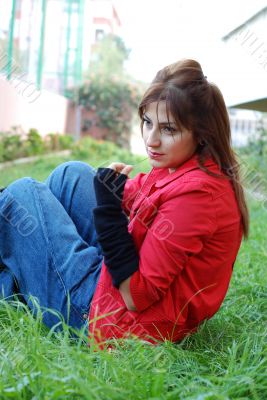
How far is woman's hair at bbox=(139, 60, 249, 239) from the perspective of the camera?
5.08 ft

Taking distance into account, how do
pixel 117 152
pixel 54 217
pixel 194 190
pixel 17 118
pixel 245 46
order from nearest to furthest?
pixel 194 190 < pixel 54 217 < pixel 245 46 < pixel 17 118 < pixel 117 152

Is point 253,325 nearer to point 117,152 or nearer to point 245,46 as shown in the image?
point 245,46

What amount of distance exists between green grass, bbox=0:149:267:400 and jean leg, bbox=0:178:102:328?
91 mm

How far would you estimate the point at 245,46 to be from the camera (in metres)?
3.99

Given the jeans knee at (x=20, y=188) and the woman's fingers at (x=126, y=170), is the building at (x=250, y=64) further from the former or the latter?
the jeans knee at (x=20, y=188)

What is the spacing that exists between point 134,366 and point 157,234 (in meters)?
0.37

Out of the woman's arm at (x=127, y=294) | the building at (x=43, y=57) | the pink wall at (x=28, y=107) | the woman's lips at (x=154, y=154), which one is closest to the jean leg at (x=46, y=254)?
the woman's arm at (x=127, y=294)

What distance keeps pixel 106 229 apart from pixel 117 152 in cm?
1075

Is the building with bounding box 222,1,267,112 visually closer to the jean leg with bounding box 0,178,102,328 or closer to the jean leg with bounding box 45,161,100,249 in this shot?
the jean leg with bounding box 45,161,100,249

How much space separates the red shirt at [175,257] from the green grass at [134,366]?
8 centimetres

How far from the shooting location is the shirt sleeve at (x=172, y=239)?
4.78 feet

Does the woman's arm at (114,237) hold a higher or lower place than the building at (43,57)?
lower

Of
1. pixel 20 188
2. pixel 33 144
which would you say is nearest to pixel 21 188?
pixel 20 188

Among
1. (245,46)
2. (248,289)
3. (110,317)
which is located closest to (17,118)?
(245,46)
